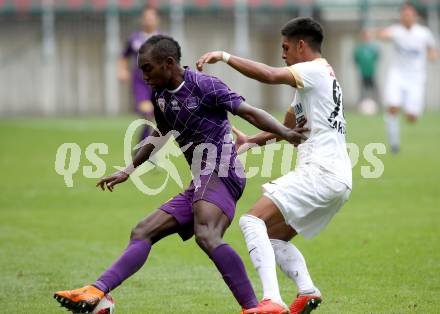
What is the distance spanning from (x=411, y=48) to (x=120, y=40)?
21863 mm

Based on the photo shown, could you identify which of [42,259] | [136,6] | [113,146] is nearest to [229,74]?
[136,6]

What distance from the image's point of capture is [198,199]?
7320mm

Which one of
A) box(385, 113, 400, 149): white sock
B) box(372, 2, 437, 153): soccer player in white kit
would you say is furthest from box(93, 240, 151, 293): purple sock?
box(372, 2, 437, 153): soccer player in white kit

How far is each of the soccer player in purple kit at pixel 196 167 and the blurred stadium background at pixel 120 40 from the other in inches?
1347

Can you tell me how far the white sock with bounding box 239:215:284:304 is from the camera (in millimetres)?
7129

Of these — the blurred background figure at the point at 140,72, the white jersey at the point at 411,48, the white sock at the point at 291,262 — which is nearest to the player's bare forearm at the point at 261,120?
the white sock at the point at 291,262

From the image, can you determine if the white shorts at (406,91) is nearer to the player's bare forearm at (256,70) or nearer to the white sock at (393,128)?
the white sock at (393,128)

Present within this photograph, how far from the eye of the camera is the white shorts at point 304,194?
284 inches

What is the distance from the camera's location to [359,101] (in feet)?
139

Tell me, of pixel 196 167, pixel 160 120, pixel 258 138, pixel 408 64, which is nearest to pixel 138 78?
pixel 408 64

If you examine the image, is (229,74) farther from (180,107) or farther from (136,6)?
(180,107)

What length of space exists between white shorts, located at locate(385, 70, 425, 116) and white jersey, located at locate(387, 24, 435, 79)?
0.10m

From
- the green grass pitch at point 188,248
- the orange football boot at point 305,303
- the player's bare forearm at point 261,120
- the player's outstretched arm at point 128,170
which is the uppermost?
the player's bare forearm at point 261,120

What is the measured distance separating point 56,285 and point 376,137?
1698cm
